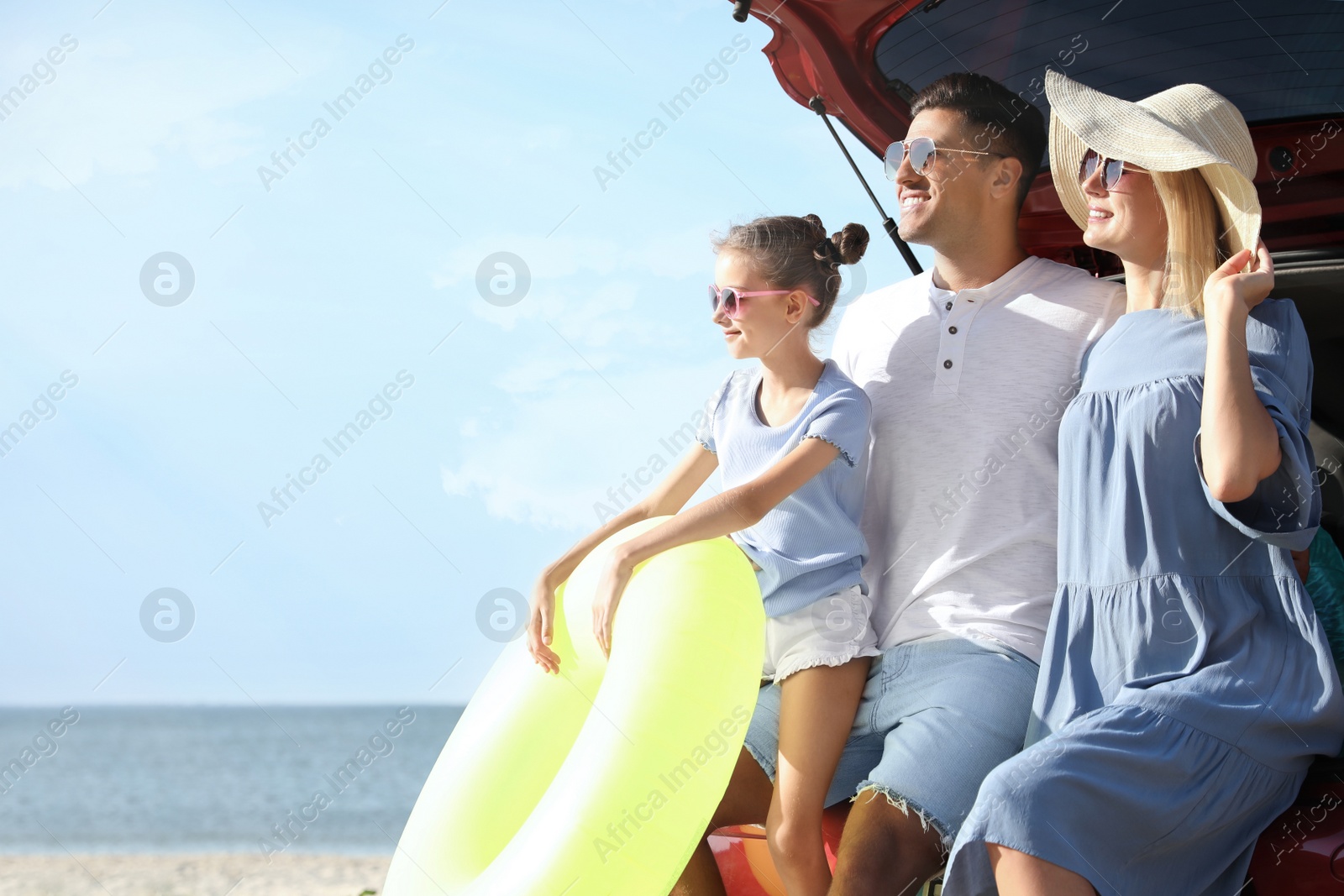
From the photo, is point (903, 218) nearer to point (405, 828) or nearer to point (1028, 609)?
point (1028, 609)

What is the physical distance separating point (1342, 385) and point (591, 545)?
1.70 metres

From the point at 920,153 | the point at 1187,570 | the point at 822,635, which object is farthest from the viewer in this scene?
the point at 920,153

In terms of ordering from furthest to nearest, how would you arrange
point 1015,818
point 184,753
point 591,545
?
point 184,753 → point 591,545 → point 1015,818

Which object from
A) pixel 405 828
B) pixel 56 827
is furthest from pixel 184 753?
pixel 405 828

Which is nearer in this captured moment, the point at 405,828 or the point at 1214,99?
the point at 1214,99

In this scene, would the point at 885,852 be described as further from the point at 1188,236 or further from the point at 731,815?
the point at 1188,236

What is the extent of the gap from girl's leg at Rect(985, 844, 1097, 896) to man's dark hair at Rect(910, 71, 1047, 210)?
1526mm

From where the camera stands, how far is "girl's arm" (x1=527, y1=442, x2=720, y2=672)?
94.1 inches

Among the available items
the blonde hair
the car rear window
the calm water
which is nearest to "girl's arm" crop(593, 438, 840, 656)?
the blonde hair

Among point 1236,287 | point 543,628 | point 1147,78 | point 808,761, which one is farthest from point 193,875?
point 1236,287

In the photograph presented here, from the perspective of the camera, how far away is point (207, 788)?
20.8 metres

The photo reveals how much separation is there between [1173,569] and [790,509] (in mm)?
769

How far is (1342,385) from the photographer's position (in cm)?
250

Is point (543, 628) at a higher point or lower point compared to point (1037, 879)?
higher
